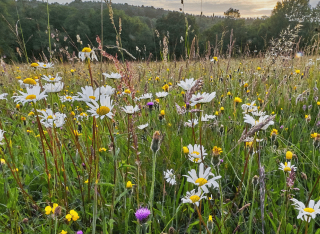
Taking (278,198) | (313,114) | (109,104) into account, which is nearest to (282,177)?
(278,198)

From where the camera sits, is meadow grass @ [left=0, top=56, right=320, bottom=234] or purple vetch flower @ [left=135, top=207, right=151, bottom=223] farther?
meadow grass @ [left=0, top=56, right=320, bottom=234]

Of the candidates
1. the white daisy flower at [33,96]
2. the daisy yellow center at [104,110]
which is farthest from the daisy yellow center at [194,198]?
the white daisy flower at [33,96]

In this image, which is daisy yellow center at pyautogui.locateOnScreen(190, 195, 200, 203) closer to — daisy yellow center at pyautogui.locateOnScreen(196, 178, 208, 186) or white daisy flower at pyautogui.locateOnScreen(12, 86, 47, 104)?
daisy yellow center at pyautogui.locateOnScreen(196, 178, 208, 186)

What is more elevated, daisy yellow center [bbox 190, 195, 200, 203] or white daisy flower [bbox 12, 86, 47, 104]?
white daisy flower [bbox 12, 86, 47, 104]

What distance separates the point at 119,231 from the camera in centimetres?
102

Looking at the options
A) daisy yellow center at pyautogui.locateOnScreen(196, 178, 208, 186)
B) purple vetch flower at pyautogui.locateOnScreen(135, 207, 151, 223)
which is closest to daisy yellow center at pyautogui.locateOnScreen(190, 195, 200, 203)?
daisy yellow center at pyautogui.locateOnScreen(196, 178, 208, 186)

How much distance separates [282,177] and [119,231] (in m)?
0.97

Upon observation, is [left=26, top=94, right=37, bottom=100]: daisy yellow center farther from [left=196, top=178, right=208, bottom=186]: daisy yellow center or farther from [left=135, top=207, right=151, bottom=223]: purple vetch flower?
[left=196, top=178, right=208, bottom=186]: daisy yellow center

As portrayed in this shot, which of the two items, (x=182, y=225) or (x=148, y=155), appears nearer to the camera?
(x=182, y=225)

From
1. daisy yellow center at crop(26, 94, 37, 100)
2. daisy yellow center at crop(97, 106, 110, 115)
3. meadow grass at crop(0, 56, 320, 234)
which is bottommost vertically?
meadow grass at crop(0, 56, 320, 234)

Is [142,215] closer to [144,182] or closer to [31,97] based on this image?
[144,182]

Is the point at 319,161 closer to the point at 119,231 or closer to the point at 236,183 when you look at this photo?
the point at 236,183

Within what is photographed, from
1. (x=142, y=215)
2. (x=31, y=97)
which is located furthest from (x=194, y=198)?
(x=31, y=97)

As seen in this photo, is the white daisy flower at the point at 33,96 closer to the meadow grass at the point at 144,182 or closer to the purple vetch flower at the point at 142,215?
the meadow grass at the point at 144,182
